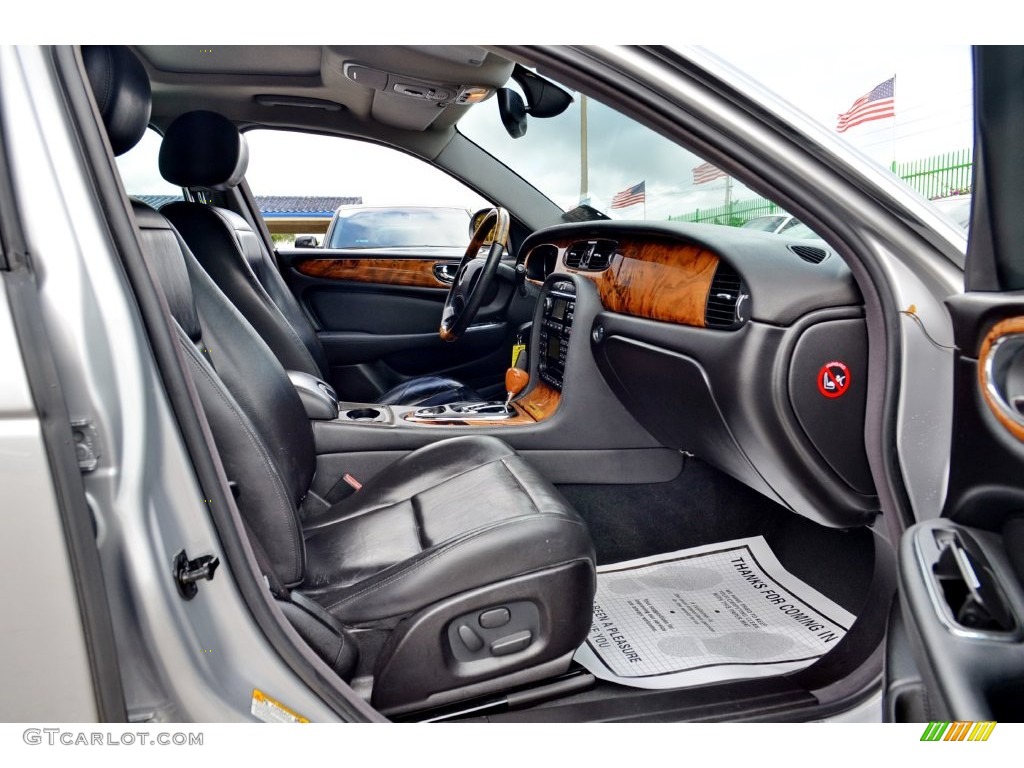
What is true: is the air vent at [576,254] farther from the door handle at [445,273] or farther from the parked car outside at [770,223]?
the door handle at [445,273]

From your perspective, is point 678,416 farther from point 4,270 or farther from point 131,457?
point 4,270

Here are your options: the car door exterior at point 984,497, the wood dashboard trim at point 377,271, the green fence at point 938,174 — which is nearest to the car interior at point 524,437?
the green fence at point 938,174

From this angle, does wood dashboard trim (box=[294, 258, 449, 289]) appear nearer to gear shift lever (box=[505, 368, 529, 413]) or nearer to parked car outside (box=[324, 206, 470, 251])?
parked car outside (box=[324, 206, 470, 251])

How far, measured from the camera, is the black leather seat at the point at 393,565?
105 cm

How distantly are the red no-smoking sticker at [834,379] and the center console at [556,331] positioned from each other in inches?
32.0

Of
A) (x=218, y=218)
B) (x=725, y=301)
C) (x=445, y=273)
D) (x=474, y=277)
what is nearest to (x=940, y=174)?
(x=725, y=301)

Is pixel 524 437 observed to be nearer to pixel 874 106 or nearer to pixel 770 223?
pixel 770 223

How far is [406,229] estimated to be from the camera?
3137mm

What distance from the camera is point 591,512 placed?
71.6 inches

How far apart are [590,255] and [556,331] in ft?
0.75

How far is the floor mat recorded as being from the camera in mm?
1367

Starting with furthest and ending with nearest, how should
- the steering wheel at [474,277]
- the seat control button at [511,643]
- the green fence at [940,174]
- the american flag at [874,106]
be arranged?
the steering wheel at [474,277]
the seat control button at [511,643]
the american flag at [874,106]
the green fence at [940,174]

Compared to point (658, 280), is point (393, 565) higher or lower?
lower

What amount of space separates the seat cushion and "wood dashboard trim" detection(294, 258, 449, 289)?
4.67ft
